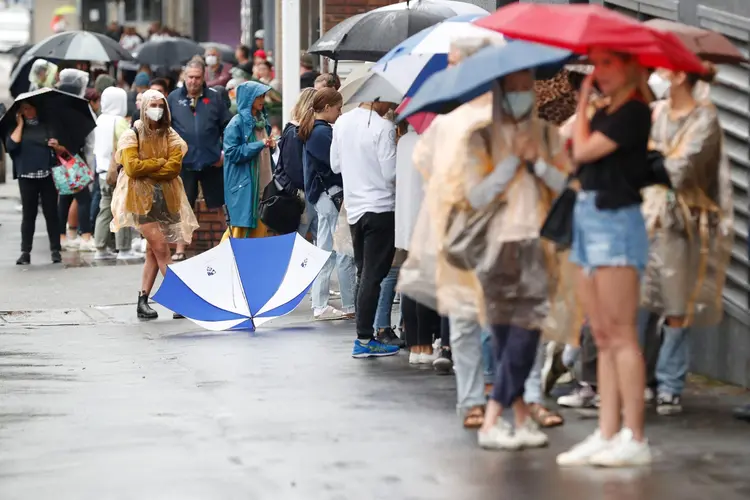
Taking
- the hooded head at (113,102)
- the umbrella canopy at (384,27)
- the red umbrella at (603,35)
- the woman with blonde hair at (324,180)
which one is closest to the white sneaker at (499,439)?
the red umbrella at (603,35)

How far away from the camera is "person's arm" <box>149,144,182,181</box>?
13.1 meters

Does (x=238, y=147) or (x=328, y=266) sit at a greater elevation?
(x=238, y=147)

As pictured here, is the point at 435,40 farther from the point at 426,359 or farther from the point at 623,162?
the point at 623,162

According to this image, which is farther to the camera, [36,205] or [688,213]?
[36,205]

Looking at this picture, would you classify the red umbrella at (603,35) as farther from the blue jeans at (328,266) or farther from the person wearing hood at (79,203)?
the person wearing hood at (79,203)

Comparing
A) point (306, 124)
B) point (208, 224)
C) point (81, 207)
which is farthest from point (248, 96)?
point (81, 207)

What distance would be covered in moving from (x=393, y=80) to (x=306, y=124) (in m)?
2.33

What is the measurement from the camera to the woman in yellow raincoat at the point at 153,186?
1297 cm

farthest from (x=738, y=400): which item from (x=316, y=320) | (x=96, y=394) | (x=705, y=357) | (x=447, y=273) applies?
(x=316, y=320)

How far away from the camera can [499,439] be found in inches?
308

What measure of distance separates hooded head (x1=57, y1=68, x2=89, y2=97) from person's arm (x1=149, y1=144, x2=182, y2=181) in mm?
6148

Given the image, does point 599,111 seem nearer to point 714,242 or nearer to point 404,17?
point 714,242

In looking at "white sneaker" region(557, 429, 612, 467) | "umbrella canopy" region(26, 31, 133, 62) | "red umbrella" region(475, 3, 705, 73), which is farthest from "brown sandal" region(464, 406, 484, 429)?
"umbrella canopy" region(26, 31, 133, 62)

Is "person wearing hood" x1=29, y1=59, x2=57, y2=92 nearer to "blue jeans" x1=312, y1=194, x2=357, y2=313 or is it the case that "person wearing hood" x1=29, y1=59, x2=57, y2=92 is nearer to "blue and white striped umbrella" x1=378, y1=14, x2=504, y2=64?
"blue jeans" x1=312, y1=194, x2=357, y2=313
